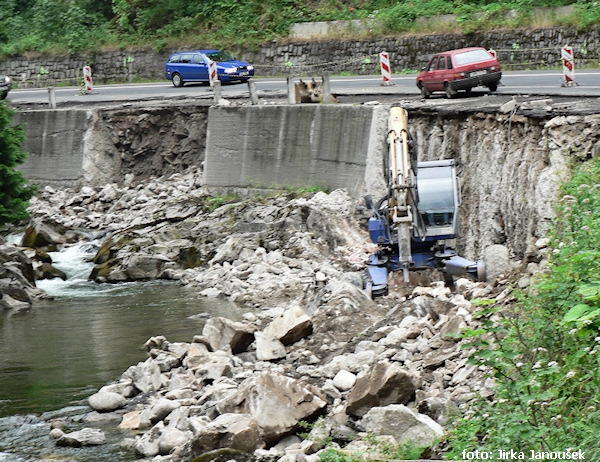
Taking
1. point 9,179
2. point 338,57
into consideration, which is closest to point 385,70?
point 338,57

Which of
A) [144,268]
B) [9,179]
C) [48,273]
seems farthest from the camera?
[48,273]

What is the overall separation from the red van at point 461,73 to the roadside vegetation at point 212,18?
8118 mm

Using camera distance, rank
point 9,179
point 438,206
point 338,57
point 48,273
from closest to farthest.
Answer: point 438,206 → point 9,179 → point 48,273 → point 338,57

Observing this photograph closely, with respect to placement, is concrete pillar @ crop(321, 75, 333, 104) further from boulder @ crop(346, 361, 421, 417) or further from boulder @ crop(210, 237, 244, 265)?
boulder @ crop(346, 361, 421, 417)

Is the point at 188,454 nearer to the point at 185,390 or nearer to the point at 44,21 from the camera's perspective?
the point at 185,390

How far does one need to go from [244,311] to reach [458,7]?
2083 centimetres

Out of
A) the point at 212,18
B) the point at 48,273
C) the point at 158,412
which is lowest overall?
the point at 48,273

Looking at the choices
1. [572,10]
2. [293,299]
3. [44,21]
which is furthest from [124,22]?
[293,299]

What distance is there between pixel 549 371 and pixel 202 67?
3037 cm

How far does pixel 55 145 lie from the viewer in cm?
3319

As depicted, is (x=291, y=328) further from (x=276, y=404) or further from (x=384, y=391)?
(x=384, y=391)

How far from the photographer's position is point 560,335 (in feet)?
32.5

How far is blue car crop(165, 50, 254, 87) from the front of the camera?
119 ft

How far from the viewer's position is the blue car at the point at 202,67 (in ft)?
119
